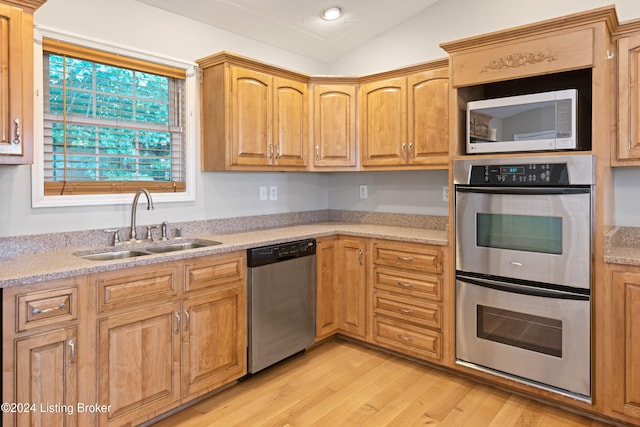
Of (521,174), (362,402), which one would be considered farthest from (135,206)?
(521,174)

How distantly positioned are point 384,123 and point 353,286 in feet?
4.30

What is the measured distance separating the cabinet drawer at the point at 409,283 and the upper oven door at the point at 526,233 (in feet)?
0.75

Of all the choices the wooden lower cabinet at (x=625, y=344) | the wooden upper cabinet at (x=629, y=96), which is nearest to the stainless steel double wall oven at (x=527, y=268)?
the wooden lower cabinet at (x=625, y=344)

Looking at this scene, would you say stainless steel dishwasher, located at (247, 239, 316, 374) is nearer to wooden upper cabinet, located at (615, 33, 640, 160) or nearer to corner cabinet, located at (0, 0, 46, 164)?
corner cabinet, located at (0, 0, 46, 164)

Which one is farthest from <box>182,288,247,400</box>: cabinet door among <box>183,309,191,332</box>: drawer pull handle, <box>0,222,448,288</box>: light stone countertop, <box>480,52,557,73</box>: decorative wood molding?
<box>480,52,557,73</box>: decorative wood molding

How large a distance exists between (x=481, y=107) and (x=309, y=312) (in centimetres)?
182

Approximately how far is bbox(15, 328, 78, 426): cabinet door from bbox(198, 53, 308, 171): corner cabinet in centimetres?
151

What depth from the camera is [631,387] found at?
220cm

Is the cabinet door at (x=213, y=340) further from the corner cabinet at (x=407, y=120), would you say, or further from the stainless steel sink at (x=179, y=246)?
the corner cabinet at (x=407, y=120)

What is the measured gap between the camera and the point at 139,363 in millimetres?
2168

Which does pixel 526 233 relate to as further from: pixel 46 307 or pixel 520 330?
pixel 46 307

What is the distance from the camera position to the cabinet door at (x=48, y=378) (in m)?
1.78

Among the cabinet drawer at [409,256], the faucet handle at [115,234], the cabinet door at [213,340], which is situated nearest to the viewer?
the cabinet door at [213,340]

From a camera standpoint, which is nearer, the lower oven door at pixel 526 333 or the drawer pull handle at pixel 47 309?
the drawer pull handle at pixel 47 309
